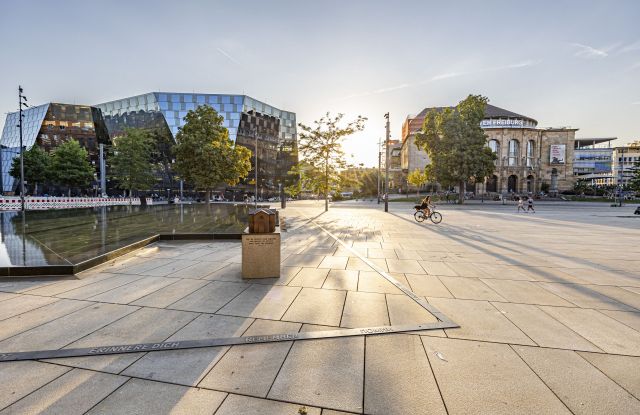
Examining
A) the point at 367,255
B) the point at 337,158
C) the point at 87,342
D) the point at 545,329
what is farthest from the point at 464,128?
the point at 87,342

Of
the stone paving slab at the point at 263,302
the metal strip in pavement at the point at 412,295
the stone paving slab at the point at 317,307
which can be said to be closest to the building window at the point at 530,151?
the metal strip in pavement at the point at 412,295

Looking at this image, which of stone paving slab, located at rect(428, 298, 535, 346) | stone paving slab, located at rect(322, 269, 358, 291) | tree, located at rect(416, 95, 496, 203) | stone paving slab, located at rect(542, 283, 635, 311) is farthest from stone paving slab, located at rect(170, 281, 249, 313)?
tree, located at rect(416, 95, 496, 203)

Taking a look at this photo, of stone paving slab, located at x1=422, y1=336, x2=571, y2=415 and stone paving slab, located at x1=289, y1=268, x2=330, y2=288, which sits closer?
stone paving slab, located at x1=422, y1=336, x2=571, y2=415

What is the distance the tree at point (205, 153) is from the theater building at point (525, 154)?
5734 cm

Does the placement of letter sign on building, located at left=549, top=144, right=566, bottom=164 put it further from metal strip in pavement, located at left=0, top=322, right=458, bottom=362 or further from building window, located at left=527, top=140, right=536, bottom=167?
metal strip in pavement, located at left=0, top=322, right=458, bottom=362

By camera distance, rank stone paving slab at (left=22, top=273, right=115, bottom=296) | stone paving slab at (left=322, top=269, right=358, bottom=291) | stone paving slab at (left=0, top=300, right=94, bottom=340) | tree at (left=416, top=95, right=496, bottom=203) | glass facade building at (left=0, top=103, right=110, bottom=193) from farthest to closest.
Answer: glass facade building at (left=0, top=103, right=110, bottom=193)
tree at (left=416, top=95, right=496, bottom=203)
stone paving slab at (left=322, top=269, right=358, bottom=291)
stone paving slab at (left=22, top=273, right=115, bottom=296)
stone paving slab at (left=0, top=300, right=94, bottom=340)

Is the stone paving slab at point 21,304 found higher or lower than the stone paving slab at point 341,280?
lower

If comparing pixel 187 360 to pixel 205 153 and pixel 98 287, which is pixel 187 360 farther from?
pixel 205 153

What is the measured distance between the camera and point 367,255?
324 inches

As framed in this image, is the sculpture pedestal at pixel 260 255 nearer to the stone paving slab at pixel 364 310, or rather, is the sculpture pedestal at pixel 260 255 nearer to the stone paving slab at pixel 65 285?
the stone paving slab at pixel 364 310

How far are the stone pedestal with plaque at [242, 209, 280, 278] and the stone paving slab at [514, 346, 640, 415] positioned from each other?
4.23 meters

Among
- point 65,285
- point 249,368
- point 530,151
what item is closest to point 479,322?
point 249,368

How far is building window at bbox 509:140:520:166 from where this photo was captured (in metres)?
73.6

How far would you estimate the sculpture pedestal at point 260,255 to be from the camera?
19.4 feet
